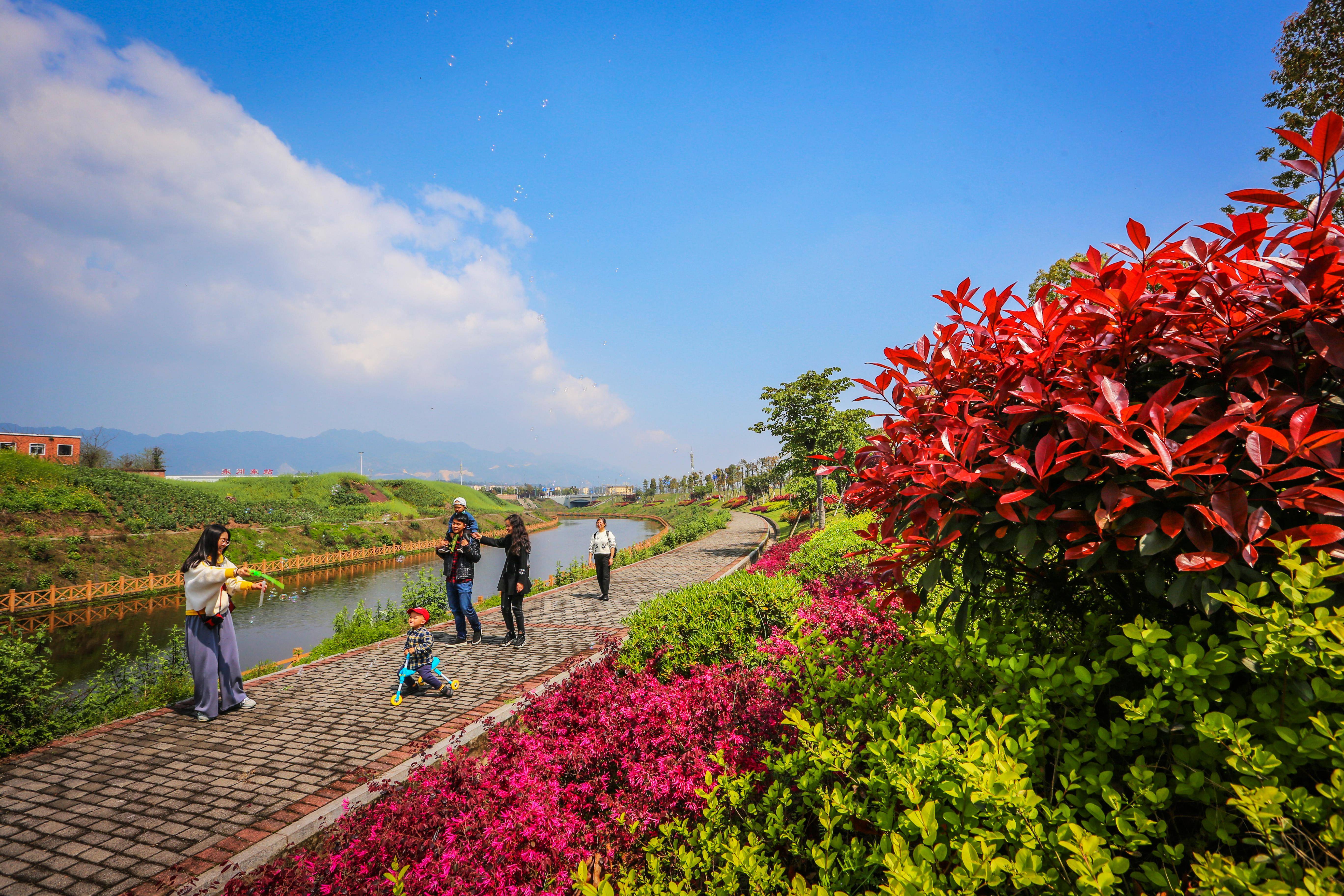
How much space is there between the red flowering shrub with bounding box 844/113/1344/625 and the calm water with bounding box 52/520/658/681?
8987 mm

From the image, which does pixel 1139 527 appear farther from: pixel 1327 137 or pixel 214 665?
pixel 214 665

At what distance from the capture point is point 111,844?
344 cm

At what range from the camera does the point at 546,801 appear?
2961mm

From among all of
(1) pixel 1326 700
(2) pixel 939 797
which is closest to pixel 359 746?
(2) pixel 939 797

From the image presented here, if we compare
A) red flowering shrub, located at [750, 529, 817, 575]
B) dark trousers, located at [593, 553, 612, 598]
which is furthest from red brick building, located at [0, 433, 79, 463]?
red flowering shrub, located at [750, 529, 817, 575]

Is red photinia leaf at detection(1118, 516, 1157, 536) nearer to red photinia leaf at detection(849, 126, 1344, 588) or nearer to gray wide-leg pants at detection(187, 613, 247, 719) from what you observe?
red photinia leaf at detection(849, 126, 1344, 588)

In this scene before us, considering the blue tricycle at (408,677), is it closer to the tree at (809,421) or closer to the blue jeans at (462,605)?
the blue jeans at (462,605)

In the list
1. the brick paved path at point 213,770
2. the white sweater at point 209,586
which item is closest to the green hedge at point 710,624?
the brick paved path at point 213,770

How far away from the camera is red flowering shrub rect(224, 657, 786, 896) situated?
2.46 meters

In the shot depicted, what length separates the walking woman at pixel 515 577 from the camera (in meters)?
7.70

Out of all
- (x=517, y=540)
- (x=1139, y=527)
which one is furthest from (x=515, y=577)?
(x=1139, y=527)

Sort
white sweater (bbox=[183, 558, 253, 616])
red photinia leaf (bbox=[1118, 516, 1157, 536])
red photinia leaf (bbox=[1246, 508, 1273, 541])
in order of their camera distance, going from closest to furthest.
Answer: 1. red photinia leaf (bbox=[1246, 508, 1273, 541])
2. red photinia leaf (bbox=[1118, 516, 1157, 536])
3. white sweater (bbox=[183, 558, 253, 616])

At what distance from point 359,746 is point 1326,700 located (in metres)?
5.83

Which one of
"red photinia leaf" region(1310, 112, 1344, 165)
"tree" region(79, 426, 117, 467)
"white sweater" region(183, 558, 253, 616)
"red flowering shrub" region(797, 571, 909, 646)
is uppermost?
"tree" region(79, 426, 117, 467)
